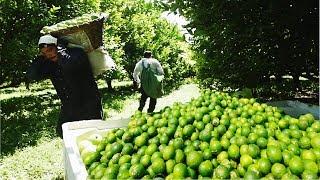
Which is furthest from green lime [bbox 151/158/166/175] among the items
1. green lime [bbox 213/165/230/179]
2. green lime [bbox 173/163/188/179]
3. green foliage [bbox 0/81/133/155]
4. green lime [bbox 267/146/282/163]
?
green foliage [bbox 0/81/133/155]

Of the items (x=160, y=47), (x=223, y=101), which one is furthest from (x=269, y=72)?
(x=160, y=47)

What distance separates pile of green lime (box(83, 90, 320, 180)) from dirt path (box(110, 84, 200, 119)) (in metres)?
8.73

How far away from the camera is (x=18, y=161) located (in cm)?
804

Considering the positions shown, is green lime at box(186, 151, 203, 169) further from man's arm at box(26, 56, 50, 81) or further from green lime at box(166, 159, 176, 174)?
man's arm at box(26, 56, 50, 81)

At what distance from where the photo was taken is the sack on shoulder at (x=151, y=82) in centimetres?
1028

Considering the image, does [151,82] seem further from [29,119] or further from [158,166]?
[158,166]

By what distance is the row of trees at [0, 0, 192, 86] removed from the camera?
1245 centimetres

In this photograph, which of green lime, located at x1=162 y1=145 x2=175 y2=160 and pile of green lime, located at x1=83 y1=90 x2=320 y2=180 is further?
green lime, located at x1=162 y1=145 x2=175 y2=160

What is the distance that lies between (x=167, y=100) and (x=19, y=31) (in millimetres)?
6298

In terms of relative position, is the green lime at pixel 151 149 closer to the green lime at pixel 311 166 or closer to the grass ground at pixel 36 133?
the green lime at pixel 311 166

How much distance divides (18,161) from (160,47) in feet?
48.1

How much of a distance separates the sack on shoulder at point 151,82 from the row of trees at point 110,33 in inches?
52.7

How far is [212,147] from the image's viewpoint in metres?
3.07

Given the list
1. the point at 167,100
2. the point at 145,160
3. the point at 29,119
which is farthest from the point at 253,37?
the point at 167,100
